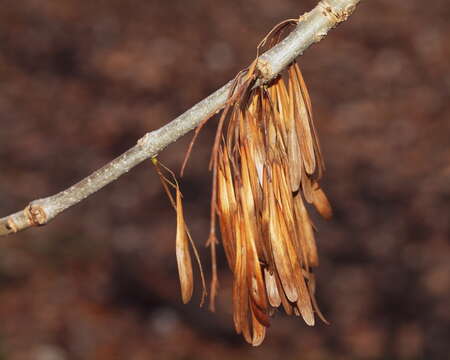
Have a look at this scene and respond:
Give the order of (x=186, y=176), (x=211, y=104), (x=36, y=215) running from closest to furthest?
(x=211, y=104), (x=36, y=215), (x=186, y=176)

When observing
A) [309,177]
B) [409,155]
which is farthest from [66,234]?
[309,177]

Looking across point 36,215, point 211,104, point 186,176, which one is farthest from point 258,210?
point 186,176

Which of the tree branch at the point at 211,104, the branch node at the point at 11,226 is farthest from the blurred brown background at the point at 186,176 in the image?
the tree branch at the point at 211,104

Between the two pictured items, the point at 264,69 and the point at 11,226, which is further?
the point at 11,226

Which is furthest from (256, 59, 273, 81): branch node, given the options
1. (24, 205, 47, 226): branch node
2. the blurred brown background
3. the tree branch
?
the blurred brown background

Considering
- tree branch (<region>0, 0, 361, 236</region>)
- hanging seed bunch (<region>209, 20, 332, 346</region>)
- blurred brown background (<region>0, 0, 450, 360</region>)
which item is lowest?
hanging seed bunch (<region>209, 20, 332, 346</region>)

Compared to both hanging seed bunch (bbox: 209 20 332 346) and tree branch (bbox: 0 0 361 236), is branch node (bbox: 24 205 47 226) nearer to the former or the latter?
tree branch (bbox: 0 0 361 236)

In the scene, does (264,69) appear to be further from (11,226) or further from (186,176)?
(186,176)
